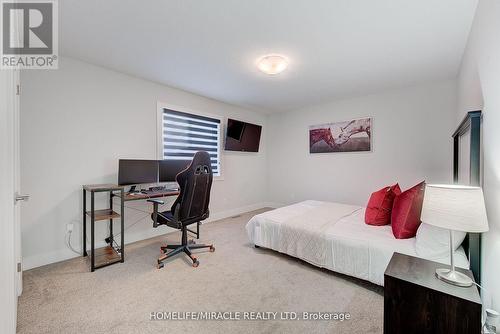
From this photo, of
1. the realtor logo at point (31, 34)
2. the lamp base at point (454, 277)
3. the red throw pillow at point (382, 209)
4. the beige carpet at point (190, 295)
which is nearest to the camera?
the lamp base at point (454, 277)

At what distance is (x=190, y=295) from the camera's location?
191 centimetres

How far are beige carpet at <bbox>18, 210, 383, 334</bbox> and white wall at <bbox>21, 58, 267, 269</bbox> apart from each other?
54 centimetres

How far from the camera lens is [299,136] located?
196 inches

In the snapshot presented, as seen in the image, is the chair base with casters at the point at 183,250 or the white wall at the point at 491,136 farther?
the chair base with casters at the point at 183,250

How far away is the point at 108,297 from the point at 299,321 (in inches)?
65.1

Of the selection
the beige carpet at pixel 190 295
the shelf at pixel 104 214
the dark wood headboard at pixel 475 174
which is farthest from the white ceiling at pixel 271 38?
the beige carpet at pixel 190 295

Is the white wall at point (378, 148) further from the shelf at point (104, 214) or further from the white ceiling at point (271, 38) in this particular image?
the shelf at point (104, 214)

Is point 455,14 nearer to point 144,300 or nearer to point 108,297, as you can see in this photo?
point 144,300

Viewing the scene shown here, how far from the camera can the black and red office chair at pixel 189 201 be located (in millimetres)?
2373

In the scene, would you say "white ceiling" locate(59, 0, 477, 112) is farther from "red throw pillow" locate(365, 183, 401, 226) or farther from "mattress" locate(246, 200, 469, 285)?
"mattress" locate(246, 200, 469, 285)

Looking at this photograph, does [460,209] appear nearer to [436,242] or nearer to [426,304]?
[426,304]

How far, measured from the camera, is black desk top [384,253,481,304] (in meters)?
1.04

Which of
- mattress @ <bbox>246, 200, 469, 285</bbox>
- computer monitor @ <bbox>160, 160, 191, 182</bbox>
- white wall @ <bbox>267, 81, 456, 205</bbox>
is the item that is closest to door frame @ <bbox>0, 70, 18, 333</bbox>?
computer monitor @ <bbox>160, 160, 191, 182</bbox>

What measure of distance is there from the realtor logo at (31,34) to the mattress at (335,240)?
2.73m
